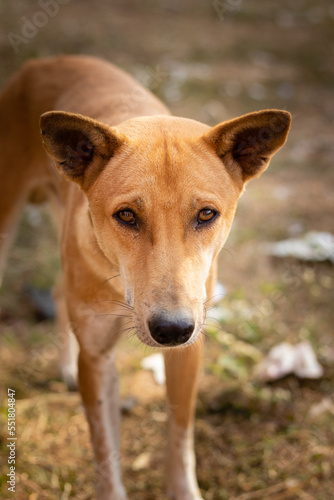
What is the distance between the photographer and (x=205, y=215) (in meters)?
2.27

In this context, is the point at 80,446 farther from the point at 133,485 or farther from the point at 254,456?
the point at 254,456

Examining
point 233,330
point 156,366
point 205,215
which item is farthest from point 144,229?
point 233,330

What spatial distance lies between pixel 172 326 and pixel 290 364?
78.9 inches

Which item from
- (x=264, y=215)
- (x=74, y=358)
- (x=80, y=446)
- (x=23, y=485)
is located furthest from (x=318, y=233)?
(x=23, y=485)

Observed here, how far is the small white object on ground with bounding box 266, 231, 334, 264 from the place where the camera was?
4.73 meters

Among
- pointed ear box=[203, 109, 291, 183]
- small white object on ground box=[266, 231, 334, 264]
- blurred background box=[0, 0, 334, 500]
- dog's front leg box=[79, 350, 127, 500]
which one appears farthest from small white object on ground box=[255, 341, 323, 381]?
pointed ear box=[203, 109, 291, 183]

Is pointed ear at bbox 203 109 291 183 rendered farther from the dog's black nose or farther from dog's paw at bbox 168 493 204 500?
dog's paw at bbox 168 493 204 500

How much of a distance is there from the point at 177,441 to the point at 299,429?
858 mm

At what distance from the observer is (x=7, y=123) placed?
3.75 metres

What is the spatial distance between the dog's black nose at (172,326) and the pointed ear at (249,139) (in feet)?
2.77

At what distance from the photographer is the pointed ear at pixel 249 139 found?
229cm

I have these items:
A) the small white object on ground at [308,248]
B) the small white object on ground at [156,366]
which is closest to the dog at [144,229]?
the small white object on ground at [156,366]

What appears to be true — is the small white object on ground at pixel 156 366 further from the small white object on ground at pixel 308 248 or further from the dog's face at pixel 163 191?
the dog's face at pixel 163 191

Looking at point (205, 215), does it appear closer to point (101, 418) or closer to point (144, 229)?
point (144, 229)
